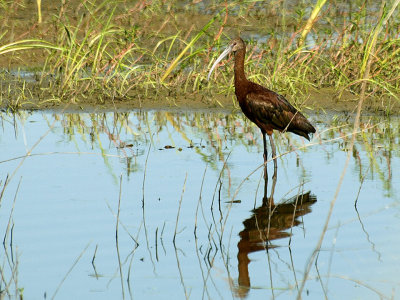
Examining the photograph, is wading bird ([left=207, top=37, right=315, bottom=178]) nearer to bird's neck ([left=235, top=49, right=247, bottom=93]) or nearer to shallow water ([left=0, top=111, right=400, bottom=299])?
bird's neck ([left=235, top=49, right=247, bottom=93])

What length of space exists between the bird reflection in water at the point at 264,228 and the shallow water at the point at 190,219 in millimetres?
13

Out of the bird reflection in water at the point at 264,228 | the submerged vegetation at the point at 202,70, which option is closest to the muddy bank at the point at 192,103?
the submerged vegetation at the point at 202,70

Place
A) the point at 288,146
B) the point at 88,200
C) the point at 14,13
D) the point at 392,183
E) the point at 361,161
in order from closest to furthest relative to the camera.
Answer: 1. the point at 88,200
2. the point at 392,183
3. the point at 361,161
4. the point at 288,146
5. the point at 14,13

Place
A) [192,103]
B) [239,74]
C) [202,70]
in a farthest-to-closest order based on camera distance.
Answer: [202,70]
[192,103]
[239,74]

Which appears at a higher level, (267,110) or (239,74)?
(239,74)

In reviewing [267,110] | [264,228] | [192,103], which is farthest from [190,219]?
[192,103]

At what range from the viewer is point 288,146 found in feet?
29.2

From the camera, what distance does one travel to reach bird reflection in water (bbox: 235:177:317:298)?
5.02 meters

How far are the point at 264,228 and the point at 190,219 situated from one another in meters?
0.50

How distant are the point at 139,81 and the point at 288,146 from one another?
109 inches

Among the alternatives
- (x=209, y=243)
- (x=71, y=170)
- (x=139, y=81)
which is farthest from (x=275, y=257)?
(x=139, y=81)

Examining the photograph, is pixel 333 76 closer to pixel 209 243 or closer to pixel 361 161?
pixel 361 161

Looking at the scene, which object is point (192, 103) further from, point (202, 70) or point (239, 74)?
point (239, 74)

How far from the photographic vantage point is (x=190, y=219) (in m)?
6.02
